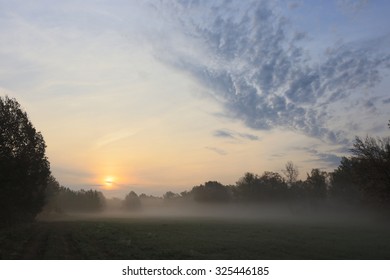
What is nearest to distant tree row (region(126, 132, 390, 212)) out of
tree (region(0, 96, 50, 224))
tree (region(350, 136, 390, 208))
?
tree (region(350, 136, 390, 208))

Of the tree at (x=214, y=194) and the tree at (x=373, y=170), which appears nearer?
the tree at (x=373, y=170)

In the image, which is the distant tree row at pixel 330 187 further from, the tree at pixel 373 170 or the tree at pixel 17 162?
the tree at pixel 17 162

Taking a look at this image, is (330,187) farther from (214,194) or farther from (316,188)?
(214,194)

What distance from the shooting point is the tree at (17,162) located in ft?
185

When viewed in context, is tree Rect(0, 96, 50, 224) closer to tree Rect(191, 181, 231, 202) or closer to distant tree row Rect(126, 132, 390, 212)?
distant tree row Rect(126, 132, 390, 212)

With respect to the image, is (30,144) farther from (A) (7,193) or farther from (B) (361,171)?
(B) (361,171)

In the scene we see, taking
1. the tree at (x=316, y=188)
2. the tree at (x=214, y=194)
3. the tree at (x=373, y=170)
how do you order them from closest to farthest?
the tree at (x=373, y=170)
the tree at (x=316, y=188)
the tree at (x=214, y=194)

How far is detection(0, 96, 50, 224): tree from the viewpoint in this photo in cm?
5641

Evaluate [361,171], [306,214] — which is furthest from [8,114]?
[306,214]

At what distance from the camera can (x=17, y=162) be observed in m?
58.5

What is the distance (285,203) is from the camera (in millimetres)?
146250

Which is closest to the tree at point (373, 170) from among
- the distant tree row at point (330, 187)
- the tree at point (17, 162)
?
the distant tree row at point (330, 187)

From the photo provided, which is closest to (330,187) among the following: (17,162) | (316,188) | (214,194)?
(316,188)
